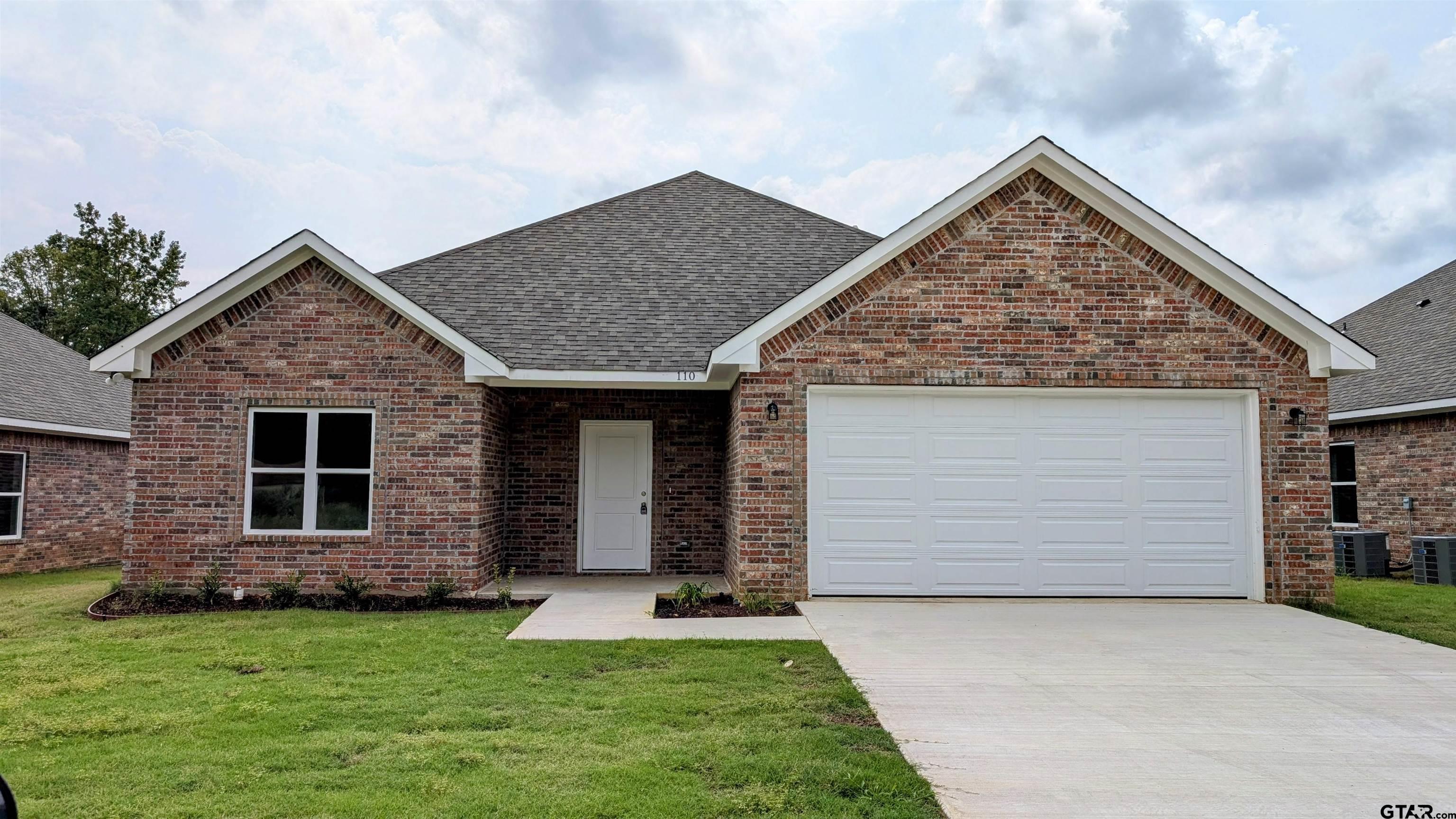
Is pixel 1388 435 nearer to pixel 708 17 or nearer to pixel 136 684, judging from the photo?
pixel 708 17

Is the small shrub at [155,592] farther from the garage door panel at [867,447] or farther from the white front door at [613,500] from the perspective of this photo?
the garage door panel at [867,447]

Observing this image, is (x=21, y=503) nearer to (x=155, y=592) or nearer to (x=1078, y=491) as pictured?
(x=155, y=592)

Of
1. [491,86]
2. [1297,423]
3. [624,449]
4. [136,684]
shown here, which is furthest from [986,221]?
[491,86]

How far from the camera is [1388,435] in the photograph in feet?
48.8

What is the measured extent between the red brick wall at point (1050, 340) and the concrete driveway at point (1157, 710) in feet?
6.25

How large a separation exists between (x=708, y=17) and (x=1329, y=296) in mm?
26585

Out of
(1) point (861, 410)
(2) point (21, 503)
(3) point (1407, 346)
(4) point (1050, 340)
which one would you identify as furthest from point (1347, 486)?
(2) point (21, 503)

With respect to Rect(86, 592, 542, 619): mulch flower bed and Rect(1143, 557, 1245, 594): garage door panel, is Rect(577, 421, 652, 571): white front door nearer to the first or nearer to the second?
Rect(86, 592, 542, 619): mulch flower bed

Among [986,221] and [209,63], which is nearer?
[986,221]

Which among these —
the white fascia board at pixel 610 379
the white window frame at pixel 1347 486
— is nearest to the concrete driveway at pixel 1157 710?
the white fascia board at pixel 610 379

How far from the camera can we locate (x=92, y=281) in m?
36.7

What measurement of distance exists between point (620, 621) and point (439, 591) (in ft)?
9.00

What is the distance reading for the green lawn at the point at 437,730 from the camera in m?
4.05

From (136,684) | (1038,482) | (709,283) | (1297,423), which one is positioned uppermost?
(709,283)
